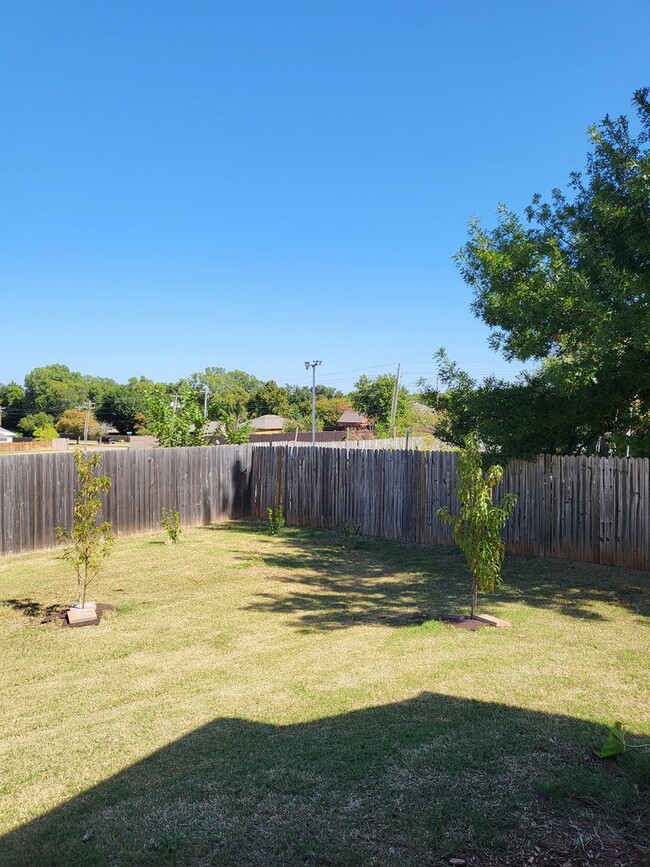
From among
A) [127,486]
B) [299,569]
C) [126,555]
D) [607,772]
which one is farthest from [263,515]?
[607,772]

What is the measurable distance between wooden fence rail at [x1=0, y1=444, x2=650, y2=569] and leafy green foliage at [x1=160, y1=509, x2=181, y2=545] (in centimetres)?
16

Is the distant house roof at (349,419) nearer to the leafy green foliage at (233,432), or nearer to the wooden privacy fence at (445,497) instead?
the leafy green foliage at (233,432)

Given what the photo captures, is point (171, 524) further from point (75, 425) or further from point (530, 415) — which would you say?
point (75, 425)

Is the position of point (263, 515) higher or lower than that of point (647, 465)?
lower

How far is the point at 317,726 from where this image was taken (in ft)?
14.8

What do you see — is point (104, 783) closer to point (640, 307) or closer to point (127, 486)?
point (640, 307)

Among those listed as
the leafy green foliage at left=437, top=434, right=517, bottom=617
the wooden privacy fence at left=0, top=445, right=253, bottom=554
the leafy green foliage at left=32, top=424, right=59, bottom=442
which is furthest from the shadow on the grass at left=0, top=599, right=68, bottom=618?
the leafy green foliage at left=32, top=424, right=59, bottom=442

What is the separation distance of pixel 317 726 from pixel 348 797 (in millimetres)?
987

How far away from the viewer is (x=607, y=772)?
3.79m

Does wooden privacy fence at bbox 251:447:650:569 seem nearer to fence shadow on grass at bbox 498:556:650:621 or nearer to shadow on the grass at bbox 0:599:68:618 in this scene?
fence shadow on grass at bbox 498:556:650:621

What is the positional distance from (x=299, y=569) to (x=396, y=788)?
6960mm

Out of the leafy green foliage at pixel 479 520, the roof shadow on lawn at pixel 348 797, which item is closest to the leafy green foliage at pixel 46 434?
the leafy green foliage at pixel 479 520

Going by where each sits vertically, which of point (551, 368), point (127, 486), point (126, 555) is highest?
point (551, 368)

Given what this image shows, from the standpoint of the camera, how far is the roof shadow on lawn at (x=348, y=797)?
10.3ft
